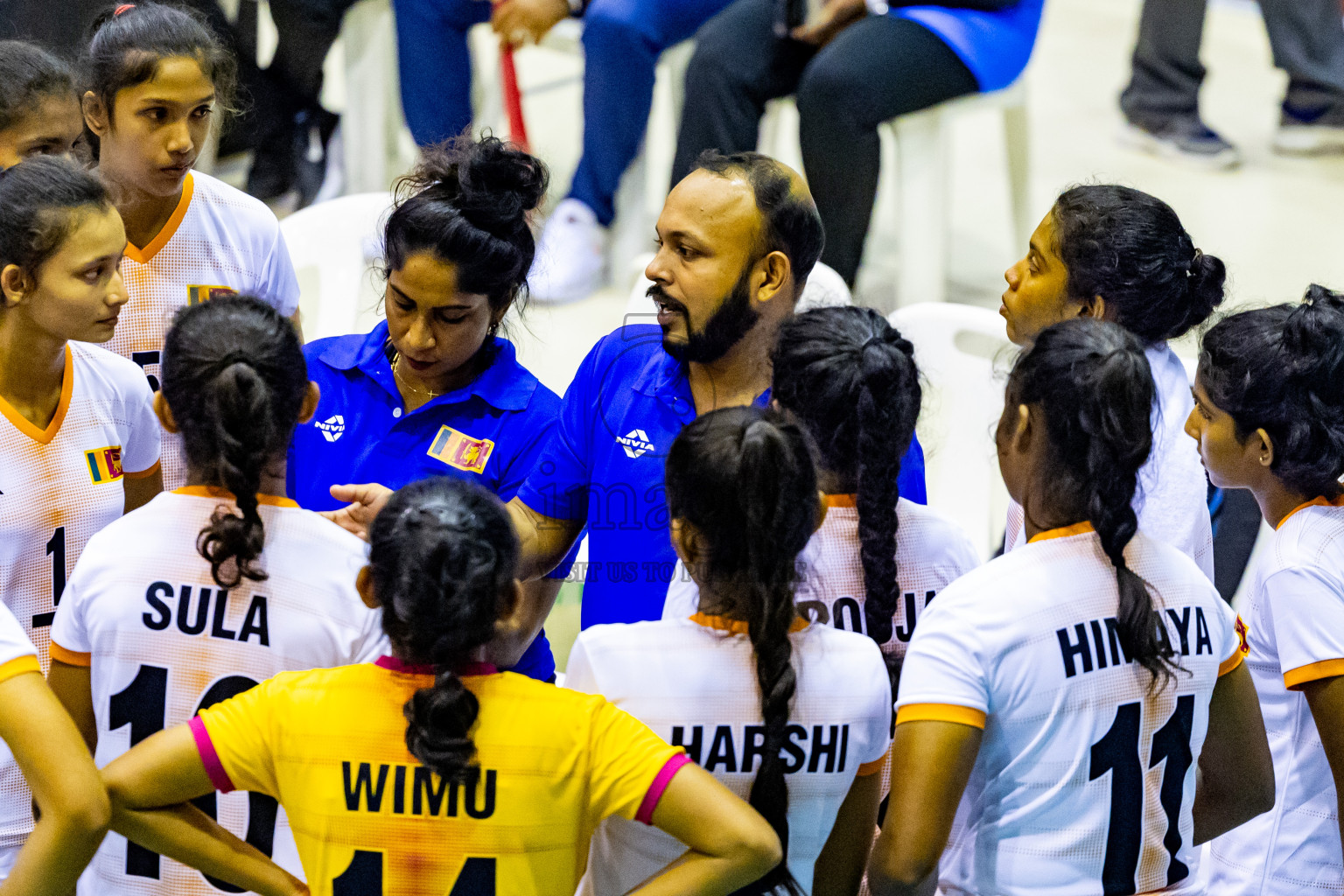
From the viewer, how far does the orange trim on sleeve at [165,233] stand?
7.76 feet

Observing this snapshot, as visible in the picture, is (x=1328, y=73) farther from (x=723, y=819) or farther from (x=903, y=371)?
(x=723, y=819)

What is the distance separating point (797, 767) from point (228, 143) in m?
4.09

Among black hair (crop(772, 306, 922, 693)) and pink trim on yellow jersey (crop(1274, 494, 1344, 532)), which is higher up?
black hair (crop(772, 306, 922, 693))

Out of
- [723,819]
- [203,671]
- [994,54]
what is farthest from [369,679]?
[994,54]

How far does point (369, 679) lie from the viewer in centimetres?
144

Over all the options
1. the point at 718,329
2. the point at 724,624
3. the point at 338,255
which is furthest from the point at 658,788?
the point at 338,255

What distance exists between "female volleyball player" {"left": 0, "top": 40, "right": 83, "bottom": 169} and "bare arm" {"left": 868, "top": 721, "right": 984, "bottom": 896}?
176cm

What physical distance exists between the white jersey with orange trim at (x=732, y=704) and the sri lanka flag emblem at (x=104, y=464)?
79cm

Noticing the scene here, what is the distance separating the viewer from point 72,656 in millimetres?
1590

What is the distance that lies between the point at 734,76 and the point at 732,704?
3.02 m

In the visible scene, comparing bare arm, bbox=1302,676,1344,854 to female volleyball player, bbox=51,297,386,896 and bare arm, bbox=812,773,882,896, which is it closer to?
bare arm, bbox=812,773,882,896

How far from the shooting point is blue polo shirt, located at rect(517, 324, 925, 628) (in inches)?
82.6

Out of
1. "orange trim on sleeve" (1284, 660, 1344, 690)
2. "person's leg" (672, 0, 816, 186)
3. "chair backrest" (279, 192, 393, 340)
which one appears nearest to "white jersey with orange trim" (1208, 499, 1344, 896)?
"orange trim on sleeve" (1284, 660, 1344, 690)

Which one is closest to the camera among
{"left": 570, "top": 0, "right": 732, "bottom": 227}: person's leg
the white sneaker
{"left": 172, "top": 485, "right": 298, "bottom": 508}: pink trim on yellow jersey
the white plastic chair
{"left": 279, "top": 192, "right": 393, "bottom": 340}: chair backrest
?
{"left": 172, "top": 485, "right": 298, "bottom": 508}: pink trim on yellow jersey
